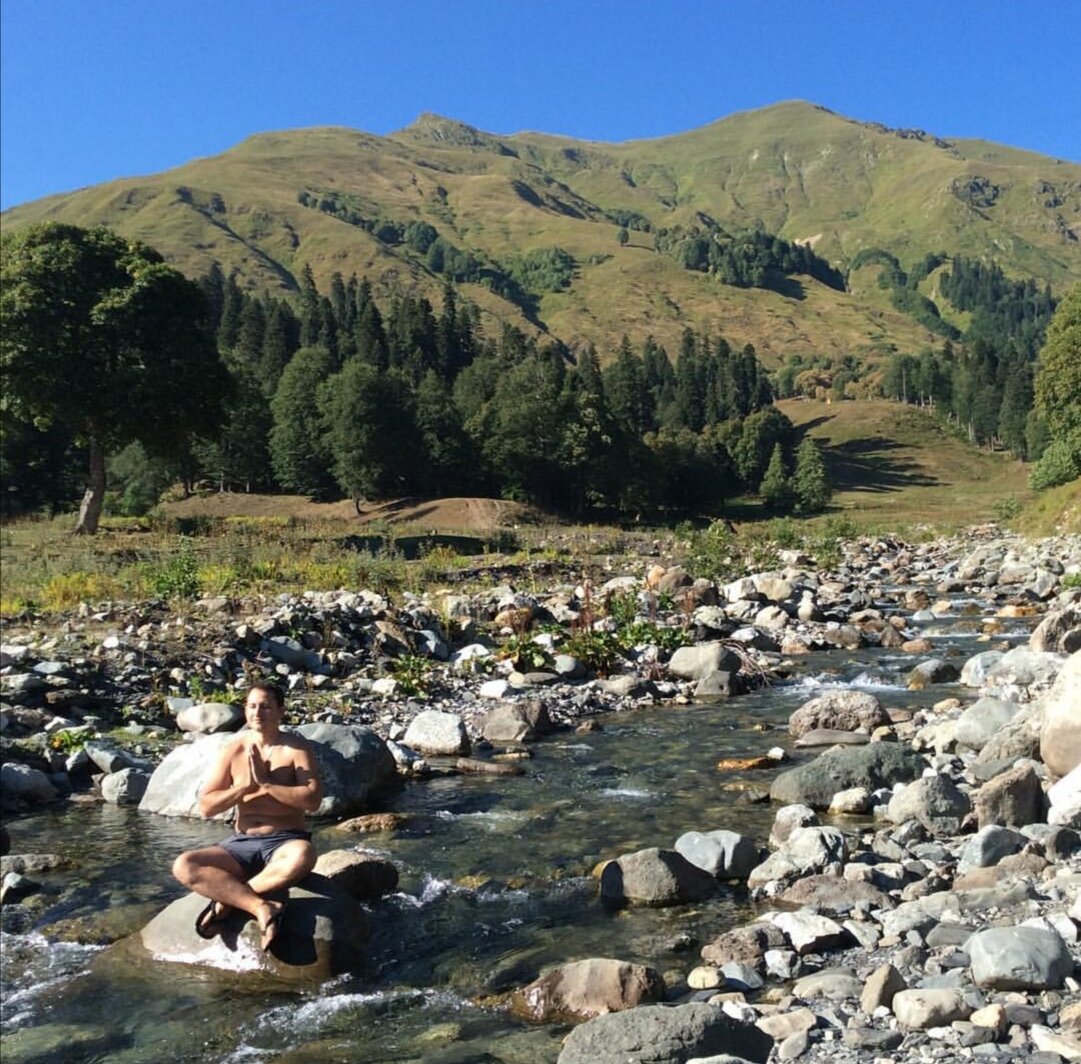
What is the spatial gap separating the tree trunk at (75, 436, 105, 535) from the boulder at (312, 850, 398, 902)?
8.32m

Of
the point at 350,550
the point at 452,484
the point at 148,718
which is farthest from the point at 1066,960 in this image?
the point at 452,484

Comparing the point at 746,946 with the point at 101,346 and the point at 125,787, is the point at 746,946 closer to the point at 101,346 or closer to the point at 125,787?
the point at 125,787

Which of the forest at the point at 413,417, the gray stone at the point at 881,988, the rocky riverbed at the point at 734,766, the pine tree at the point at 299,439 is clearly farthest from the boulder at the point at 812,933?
the pine tree at the point at 299,439

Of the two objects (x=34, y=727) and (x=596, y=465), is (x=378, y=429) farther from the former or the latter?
(x=34, y=727)

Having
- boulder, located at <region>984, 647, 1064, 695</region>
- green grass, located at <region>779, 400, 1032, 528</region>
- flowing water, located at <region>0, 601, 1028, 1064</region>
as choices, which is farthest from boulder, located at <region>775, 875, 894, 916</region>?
green grass, located at <region>779, 400, 1032, 528</region>

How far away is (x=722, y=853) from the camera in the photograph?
384 inches

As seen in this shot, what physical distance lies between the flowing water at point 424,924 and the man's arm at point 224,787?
1.24 meters

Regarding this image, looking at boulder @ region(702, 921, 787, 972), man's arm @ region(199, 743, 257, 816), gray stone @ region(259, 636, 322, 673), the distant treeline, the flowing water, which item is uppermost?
the distant treeline

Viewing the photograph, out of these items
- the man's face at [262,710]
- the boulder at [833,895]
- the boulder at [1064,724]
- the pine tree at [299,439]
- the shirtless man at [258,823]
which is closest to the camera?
the shirtless man at [258,823]

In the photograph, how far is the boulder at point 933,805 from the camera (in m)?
10.5

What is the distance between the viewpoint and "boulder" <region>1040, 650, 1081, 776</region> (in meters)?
Answer: 10.9

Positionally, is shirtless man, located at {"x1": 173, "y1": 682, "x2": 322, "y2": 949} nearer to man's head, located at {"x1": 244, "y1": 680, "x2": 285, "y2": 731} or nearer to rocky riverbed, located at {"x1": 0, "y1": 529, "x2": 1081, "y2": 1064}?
man's head, located at {"x1": 244, "y1": 680, "x2": 285, "y2": 731}

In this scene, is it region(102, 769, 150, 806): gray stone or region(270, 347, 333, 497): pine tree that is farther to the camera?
region(270, 347, 333, 497): pine tree

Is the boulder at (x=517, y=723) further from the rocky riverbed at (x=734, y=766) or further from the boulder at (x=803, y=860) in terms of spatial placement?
the boulder at (x=803, y=860)
